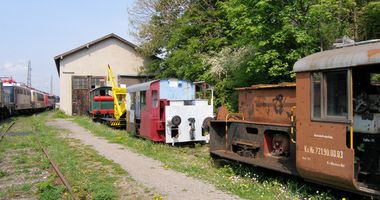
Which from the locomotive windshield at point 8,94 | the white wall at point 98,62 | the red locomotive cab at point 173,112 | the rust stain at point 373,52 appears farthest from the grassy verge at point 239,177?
the white wall at point 98,62

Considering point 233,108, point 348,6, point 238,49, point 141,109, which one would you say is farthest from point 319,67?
point 238,49

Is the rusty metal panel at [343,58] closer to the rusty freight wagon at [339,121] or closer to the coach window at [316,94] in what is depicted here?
the rusty freight wagon at [339,121]

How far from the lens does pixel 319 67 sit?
21.9 ft

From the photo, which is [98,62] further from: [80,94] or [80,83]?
[80,94]

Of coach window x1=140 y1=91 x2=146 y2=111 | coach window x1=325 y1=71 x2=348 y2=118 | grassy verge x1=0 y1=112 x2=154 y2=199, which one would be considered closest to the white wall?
coach window x1=140 y1=91 x2=146 y2=111

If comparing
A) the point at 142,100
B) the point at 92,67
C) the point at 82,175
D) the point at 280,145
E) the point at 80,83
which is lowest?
the point at 82,175

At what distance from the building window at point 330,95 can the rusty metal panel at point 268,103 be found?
5.24 feet

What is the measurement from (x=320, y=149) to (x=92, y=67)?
114 ft

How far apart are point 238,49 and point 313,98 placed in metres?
16.3

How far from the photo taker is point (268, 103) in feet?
30.8

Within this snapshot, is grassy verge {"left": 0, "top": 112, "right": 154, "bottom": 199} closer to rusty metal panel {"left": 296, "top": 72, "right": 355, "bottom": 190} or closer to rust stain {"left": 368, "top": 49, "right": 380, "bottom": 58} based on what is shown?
rusty metal panel {"left": 296, "top": 72, "right": 355, "bottom": 190}

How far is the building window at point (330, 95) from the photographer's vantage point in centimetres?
631

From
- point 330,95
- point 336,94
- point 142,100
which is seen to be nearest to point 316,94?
point 330,95

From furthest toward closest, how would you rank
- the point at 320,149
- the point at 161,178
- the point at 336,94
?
1. the point at 161,178
2. the point at 320,149
3. the point at 336,94
